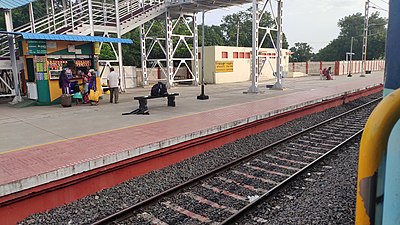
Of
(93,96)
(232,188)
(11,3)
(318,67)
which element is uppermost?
(11,3)

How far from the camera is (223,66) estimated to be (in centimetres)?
2653

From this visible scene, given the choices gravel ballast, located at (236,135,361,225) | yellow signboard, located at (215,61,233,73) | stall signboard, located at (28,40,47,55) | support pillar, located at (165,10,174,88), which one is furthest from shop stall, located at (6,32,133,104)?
yellow signboard, located at (215,61,233,73)

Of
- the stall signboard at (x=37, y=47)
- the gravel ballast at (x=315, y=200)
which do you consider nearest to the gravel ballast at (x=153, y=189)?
the gravel ballast at (x=315, y=200)

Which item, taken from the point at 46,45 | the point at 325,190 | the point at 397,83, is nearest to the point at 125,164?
the point at 325,190

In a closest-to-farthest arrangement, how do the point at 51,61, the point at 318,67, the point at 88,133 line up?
the point at 88,133, the point at 51,61, the point at 318,67

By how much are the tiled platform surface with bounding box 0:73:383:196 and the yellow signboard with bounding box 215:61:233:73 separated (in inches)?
574

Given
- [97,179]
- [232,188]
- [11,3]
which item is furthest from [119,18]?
[232,188]

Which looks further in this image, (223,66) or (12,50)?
(223,66)

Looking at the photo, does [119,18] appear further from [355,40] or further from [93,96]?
[355,40]

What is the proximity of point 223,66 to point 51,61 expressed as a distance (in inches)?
658

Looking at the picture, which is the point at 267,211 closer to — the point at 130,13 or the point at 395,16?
the point at 395,16

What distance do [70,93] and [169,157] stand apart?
728cm

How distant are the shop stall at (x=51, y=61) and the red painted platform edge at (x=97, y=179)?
23.3ft

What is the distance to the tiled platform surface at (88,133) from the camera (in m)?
4.80
